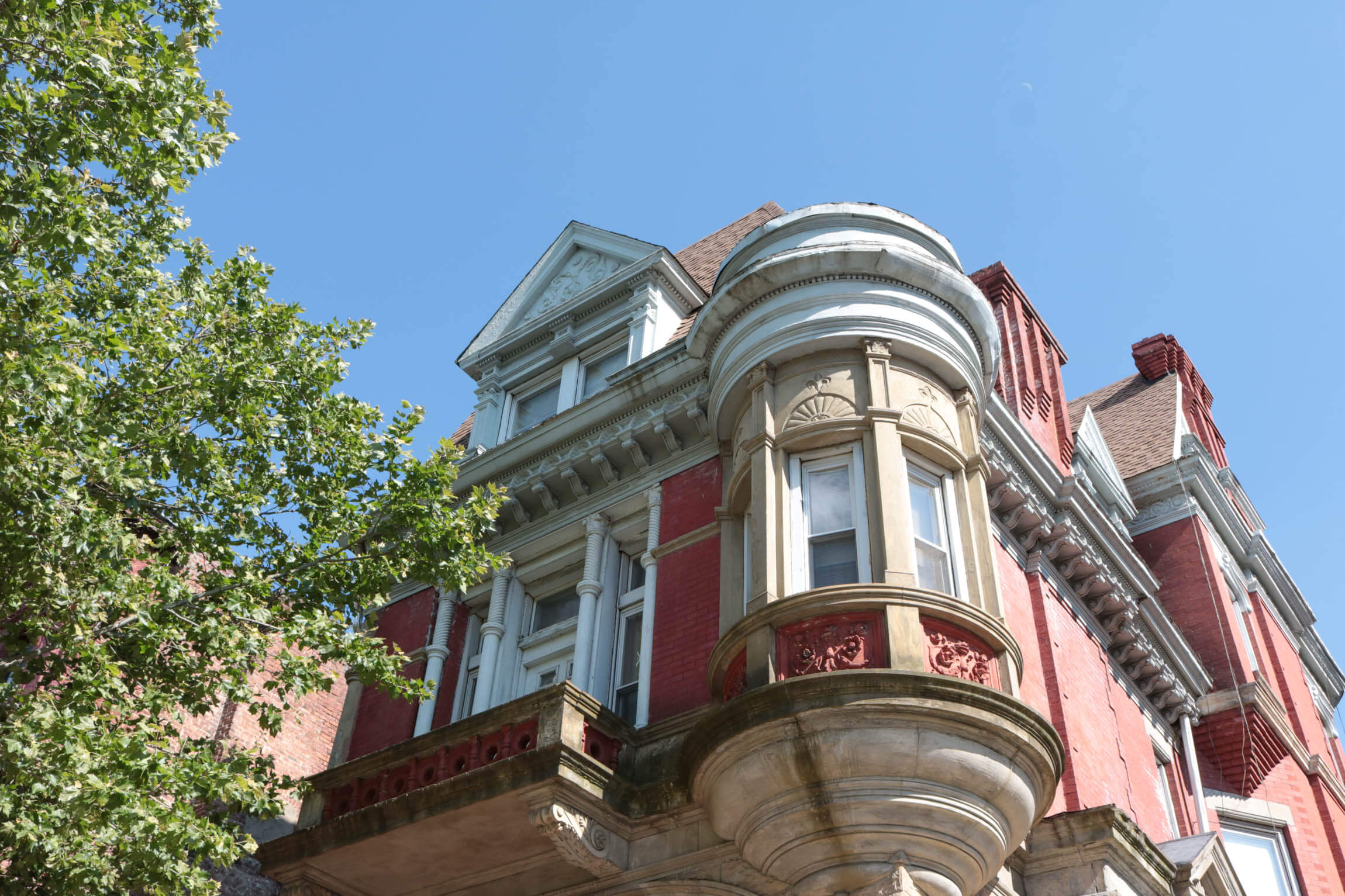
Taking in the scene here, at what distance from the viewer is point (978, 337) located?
1403 cm

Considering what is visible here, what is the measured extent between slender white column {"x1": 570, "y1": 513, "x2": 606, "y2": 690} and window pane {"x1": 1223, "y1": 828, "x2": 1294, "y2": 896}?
A: 33.3 feet

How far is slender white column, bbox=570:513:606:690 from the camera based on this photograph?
13695 mm

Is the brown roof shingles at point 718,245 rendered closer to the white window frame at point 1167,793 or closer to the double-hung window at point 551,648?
the double-hung window at point 551,648

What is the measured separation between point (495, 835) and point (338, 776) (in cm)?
221

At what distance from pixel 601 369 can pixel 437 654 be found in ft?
15.7

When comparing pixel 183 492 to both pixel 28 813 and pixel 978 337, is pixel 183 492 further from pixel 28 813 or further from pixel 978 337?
pixel 978 337

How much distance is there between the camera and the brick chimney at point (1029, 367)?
18.6 meters

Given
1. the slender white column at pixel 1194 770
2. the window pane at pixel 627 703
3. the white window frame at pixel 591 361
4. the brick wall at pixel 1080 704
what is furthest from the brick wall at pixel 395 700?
the slender white column at pixel 1194 770

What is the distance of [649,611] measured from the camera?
44.7 ft

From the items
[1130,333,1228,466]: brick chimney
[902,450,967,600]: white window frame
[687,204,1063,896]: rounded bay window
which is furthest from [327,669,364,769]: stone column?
[1130,333,1228,466]: brick chimney

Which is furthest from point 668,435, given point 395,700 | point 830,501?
point 395,700

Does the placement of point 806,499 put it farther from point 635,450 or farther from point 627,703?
point 635,450

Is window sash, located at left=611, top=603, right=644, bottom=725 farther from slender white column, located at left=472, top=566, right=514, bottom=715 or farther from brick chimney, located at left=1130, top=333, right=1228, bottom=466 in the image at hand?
brick chimney, located at left=1130, top=333, right=1228, bottom=466

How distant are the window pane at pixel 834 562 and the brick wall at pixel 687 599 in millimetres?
1506
